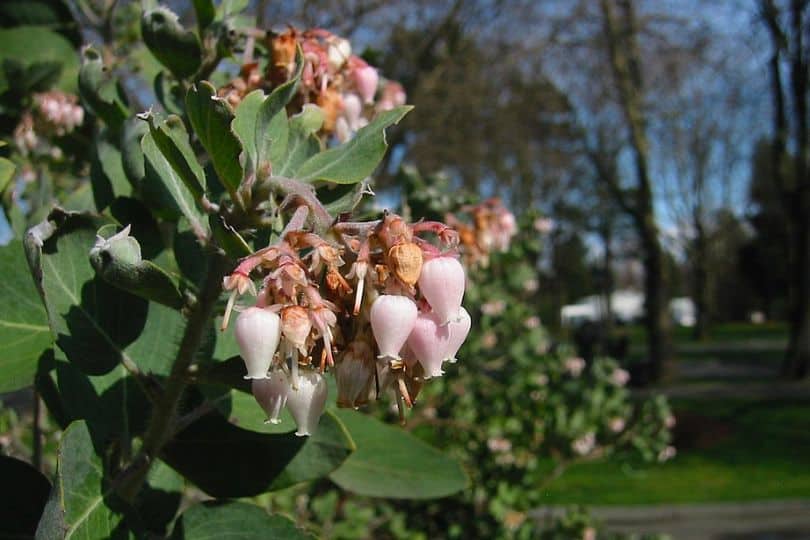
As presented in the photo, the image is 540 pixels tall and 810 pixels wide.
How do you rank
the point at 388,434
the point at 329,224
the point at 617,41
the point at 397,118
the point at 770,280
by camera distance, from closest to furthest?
the point at 329,224 < the point at 397,118 < the point at 388,434 < the point at 617,41 < the point at 770,280

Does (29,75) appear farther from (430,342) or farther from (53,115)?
(430,342)

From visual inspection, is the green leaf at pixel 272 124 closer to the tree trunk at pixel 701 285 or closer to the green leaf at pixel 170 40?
the green leaf at pixel 170 40

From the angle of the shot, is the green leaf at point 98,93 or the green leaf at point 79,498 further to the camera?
the green leaf at point 98,93

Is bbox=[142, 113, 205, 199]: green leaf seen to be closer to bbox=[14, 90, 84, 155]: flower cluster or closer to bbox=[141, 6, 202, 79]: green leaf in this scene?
bbox=[141, 6, 202, 79]: green leaf

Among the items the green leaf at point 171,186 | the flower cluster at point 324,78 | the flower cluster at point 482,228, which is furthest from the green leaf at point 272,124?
the flower cluster at point 482,228

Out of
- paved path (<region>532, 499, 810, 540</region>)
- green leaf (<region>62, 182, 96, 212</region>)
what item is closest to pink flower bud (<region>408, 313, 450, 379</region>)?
green leaf (<region>62, 182, 96, 212</region>)

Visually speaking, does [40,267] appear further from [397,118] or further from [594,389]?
[594,389]

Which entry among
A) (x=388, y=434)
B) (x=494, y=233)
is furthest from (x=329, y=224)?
(x=494, y=233)
